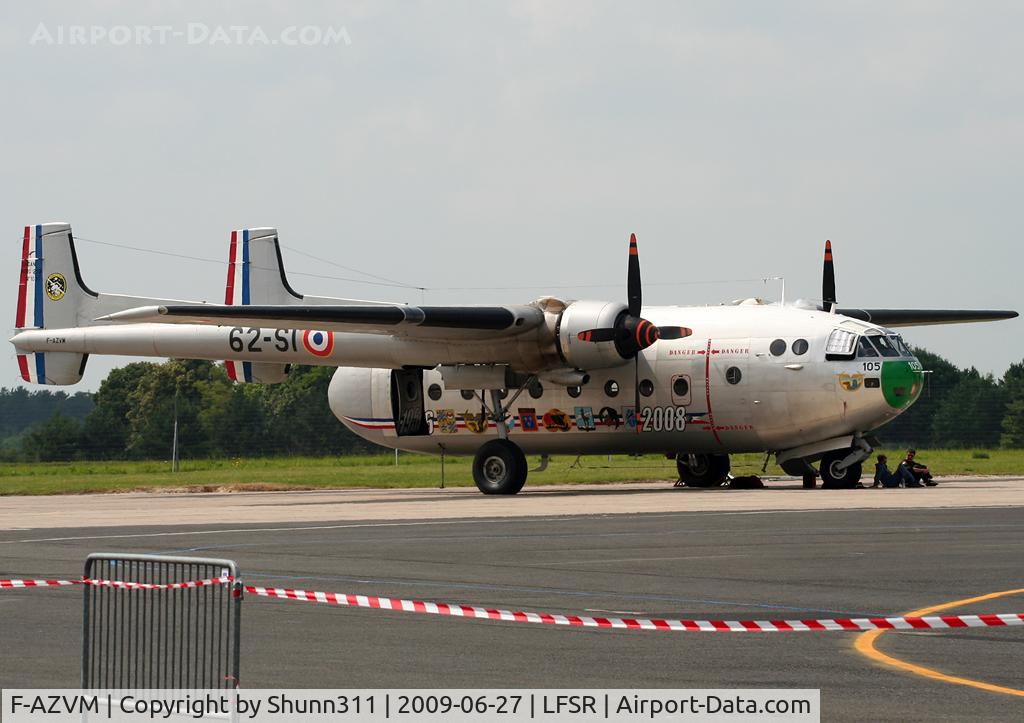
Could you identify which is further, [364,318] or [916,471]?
[916,471]

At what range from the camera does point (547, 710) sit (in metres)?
8.53

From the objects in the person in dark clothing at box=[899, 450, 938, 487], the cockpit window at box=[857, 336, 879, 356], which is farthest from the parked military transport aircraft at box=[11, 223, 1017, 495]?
the person in dark clothing at box=[899, 450, 938, 487]

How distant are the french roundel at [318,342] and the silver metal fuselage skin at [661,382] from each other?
4 cm

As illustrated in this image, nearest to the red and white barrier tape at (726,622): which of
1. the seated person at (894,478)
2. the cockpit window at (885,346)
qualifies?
the cockpit window at (885,346)

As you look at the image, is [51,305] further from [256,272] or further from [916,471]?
[916,471]

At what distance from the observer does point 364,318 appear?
30.0m

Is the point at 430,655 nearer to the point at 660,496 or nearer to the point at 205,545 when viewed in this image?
the point at 205,545

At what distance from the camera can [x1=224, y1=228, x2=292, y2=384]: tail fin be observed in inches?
1513

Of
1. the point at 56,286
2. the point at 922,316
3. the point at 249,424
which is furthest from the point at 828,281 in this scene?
the point at 249,424

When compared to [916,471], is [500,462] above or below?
above

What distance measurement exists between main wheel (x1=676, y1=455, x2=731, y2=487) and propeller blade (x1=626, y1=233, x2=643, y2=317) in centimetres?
486

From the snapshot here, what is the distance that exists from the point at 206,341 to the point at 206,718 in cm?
2873

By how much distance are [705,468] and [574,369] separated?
16.4ft
